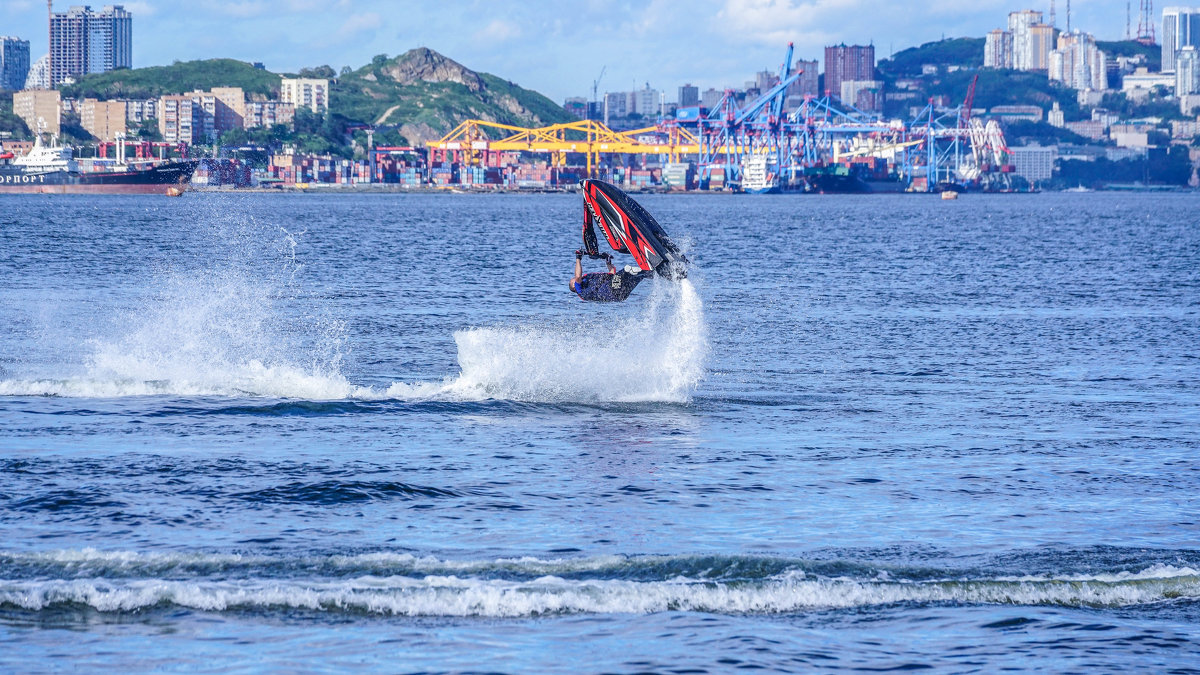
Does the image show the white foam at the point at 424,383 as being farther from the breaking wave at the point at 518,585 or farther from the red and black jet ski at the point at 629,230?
the breaking wave at the point at 518,585

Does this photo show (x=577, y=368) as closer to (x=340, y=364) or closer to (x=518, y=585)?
(x=340, y=364)

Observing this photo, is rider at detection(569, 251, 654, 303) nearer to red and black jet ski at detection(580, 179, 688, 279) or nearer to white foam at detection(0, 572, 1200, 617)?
red and black jet ski at detection(580, 179, 688, 279)

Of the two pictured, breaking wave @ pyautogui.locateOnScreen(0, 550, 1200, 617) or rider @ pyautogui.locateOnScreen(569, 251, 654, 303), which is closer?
breaking wave @ pyautogui.locateOnScreen(0, 550, 1200, 617)

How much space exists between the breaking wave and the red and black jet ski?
1039cm

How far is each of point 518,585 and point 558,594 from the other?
44cm

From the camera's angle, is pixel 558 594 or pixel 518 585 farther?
pixel 518 585

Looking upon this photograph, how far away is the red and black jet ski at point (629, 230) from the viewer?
2475 cm

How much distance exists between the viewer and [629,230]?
24938 millimetres

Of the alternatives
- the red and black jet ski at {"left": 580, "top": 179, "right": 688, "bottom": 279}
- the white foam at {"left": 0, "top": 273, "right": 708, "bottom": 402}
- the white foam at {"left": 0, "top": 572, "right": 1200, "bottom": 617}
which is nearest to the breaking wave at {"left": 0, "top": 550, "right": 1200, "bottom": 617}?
the white foam at {"left": 0, "top": 572, "right": 1200, "bottom": 617}

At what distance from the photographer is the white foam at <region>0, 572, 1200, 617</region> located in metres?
13.7

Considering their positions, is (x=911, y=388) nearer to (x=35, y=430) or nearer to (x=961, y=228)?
(x=35, y=430)

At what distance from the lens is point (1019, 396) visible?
27.3 meters

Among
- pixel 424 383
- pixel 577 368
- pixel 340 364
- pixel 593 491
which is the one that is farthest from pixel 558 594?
pixel 340 364

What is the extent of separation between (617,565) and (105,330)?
24.9m
